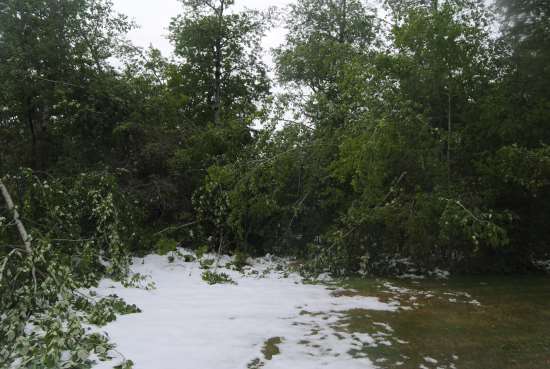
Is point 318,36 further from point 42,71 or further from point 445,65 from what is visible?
point 42,71

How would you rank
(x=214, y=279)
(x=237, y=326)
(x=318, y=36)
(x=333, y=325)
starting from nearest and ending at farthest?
1. (x=237, y=326)
2. (x=333, y=325)
3. (x=214, y=279)
4. (x=318, y=36)

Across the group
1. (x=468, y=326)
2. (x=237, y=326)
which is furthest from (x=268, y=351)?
(x=468, y=326)

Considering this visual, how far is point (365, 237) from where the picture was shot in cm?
877

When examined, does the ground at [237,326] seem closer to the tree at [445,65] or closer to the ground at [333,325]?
the ground at [333,325]

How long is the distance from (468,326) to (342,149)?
3.93 metres

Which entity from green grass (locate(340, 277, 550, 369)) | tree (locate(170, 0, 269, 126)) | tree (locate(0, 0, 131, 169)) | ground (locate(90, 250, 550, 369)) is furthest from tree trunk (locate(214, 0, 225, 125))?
green grass (locate(340, 277, 550, 369))

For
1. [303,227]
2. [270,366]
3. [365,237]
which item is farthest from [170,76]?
[270,366]

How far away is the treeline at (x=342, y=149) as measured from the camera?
8.12 meters

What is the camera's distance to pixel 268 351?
4117mm

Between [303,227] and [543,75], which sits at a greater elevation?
[543,75]

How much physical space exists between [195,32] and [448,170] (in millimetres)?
10000

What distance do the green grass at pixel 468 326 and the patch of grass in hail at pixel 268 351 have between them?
859mm

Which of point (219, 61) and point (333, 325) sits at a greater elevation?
point (219, 61)

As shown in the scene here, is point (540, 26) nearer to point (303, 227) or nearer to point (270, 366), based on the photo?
point (303, 227)
